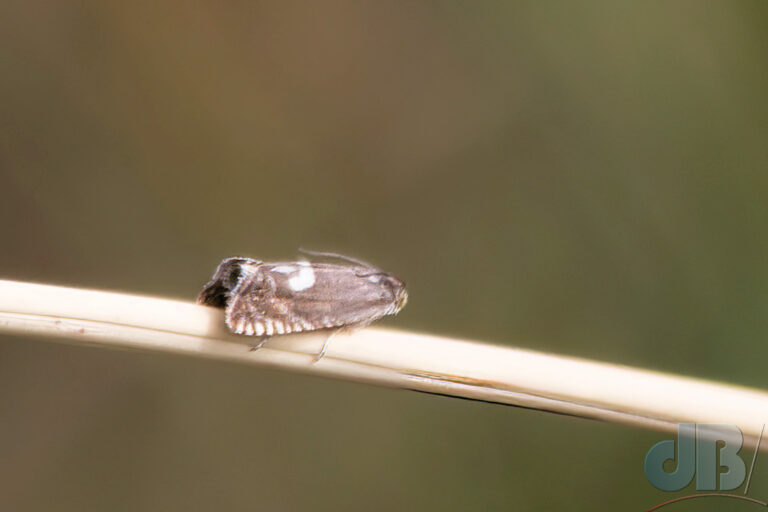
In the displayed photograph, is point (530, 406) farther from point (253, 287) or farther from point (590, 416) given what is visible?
point (253, 287)

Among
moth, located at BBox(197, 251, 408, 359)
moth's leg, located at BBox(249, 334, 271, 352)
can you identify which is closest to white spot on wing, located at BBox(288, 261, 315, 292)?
moth, located at BBox(197, 251, 408, 359)

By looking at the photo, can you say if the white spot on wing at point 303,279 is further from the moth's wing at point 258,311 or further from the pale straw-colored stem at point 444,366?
the pale straw-colored stem at point 444,366

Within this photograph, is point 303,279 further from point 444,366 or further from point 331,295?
point 444,366

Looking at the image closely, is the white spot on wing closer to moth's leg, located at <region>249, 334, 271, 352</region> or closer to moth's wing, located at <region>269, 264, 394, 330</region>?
moth's wing, located at <region>269, 264, 394, 330</region>

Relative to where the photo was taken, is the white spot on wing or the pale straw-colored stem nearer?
the pale straw-colored stem

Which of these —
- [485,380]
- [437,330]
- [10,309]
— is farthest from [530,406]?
[437,330]

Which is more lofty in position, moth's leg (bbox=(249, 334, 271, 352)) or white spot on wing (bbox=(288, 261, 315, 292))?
white spot on wing (bbox=(288, 261, 315, 292))
